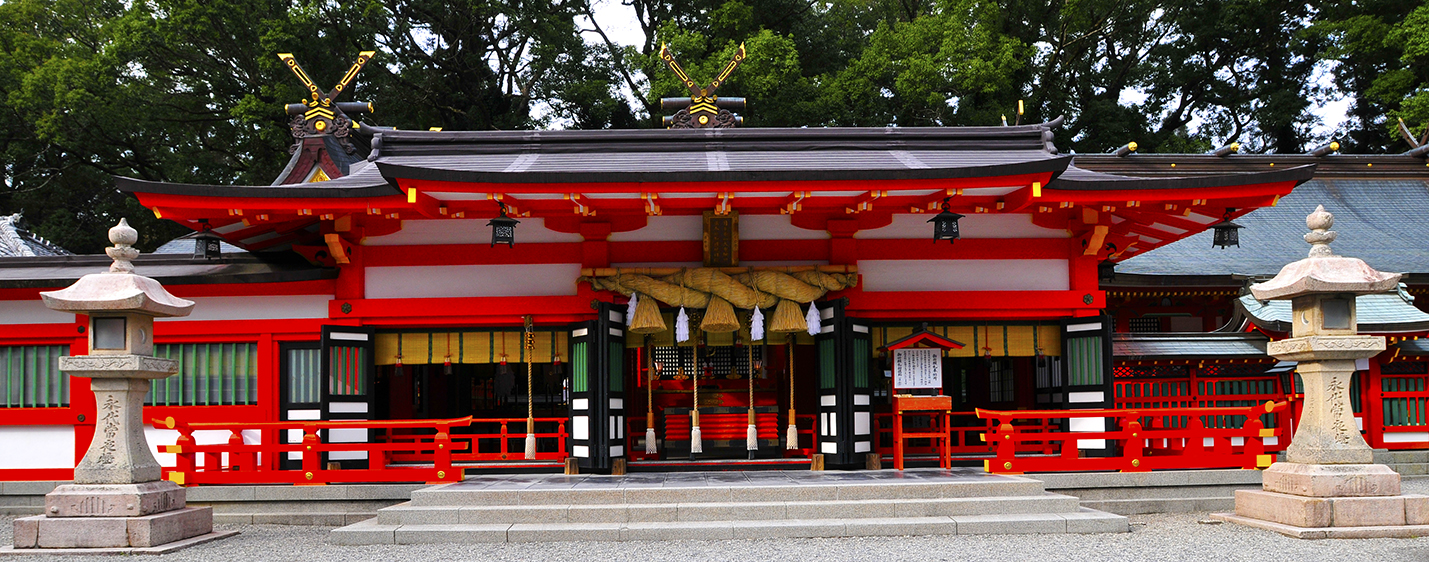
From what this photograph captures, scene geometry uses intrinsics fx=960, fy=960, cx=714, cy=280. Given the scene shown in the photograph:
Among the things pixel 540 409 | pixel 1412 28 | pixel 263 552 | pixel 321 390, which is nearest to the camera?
pixel 263 552

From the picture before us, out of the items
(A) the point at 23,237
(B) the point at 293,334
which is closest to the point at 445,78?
(A) the point at 23,237

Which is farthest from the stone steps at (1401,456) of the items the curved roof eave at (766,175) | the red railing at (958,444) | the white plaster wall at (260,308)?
the white plaster wall at (260,308)

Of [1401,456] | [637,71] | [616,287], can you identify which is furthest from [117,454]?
[637,71]

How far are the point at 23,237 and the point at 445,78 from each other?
12174 millimetres

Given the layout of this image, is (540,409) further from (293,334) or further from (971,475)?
(971,475)

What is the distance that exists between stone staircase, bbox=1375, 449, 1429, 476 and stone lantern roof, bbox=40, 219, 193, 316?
1428cm

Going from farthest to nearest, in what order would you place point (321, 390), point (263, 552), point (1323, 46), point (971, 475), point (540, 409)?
point (1323, 46), point (540, 409), point (321, 390), point (971, 475), point (263, 552)

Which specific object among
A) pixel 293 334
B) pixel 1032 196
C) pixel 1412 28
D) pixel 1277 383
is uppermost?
pixel 1412 28

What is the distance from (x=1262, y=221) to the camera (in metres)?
16.9

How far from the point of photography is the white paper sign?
415 inches

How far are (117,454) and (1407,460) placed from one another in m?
14.9

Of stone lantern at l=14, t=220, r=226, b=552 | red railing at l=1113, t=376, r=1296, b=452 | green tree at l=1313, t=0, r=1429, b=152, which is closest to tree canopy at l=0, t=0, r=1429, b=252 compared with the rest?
green tree at l=1313, t=0, r=1429, b=152

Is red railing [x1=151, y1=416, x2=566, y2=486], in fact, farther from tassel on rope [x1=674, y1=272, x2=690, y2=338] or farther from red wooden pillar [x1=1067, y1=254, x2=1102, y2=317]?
red wooden pillar [x1=1067, y1=254, x2=1102, y2=317]

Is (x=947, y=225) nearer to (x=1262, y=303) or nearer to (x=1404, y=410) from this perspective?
(x=1262, y=303)
